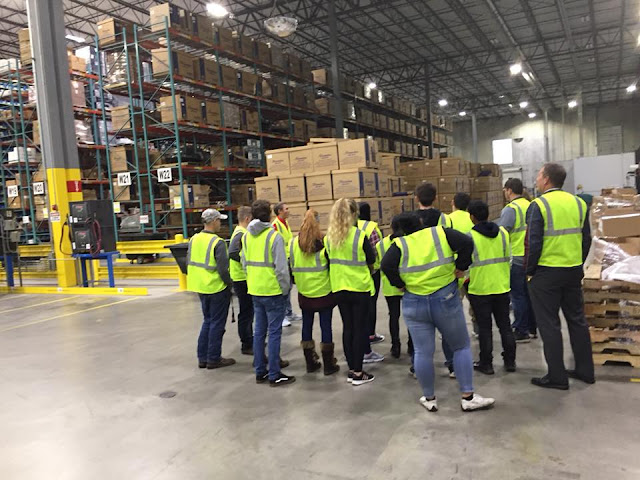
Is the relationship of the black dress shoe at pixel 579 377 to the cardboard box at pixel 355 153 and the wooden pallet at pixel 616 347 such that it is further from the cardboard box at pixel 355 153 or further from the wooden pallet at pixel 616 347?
the cardboard box at pixel 355 153

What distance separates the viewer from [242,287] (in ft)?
17.4

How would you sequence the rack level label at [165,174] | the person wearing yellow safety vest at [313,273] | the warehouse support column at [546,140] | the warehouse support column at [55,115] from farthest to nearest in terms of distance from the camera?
the warehouse support column at [546,140]
the rack level label at [165,174]
the warehouse support column at [55,115]
the person wearing yellow safety vest at [313,273]

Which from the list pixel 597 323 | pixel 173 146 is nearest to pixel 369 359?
pixel 597 323

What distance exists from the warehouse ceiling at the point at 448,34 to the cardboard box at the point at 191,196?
26.5ft

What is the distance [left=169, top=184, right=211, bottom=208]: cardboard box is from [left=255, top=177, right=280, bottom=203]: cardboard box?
268cm

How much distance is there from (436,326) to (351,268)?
94 cm

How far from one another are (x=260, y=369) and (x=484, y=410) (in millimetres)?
2013

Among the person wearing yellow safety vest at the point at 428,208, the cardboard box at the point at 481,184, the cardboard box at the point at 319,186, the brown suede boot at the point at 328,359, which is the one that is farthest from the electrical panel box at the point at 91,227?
the cardboard box at the point at 481,184

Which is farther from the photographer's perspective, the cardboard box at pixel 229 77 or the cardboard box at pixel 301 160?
the cardboard box at pixel 229 77

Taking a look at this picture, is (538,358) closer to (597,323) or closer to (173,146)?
(597,323)

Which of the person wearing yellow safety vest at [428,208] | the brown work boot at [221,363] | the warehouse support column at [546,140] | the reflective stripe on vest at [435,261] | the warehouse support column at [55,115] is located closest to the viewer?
the reflective stripe on vest at [435,261]

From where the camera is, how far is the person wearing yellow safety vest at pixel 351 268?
4.20 m

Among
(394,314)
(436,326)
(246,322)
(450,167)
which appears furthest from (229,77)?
(436,326)

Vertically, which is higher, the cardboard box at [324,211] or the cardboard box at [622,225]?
the cardboard box at [324,211]
